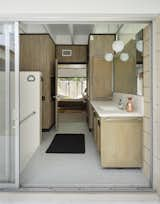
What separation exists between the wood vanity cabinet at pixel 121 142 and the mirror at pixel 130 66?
0.57m

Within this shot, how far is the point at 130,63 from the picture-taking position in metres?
5.52

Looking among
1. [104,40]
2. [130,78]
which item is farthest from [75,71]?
[130,78]

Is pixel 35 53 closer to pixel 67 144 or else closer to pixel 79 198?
pixel 67 144

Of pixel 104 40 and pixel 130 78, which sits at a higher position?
pixel 104 40

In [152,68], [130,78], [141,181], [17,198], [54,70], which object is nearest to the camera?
[17,198]

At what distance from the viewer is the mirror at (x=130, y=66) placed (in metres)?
4.40

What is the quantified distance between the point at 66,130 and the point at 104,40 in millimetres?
2988

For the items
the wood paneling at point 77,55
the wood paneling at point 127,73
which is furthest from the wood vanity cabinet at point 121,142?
the wood paneling at point 77,55

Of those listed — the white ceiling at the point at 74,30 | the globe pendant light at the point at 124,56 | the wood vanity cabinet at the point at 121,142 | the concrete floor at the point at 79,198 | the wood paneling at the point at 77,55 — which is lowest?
the concrete floor at the point at 79,198

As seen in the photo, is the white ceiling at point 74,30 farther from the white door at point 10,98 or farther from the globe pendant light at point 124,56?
the white door at point 10,98
